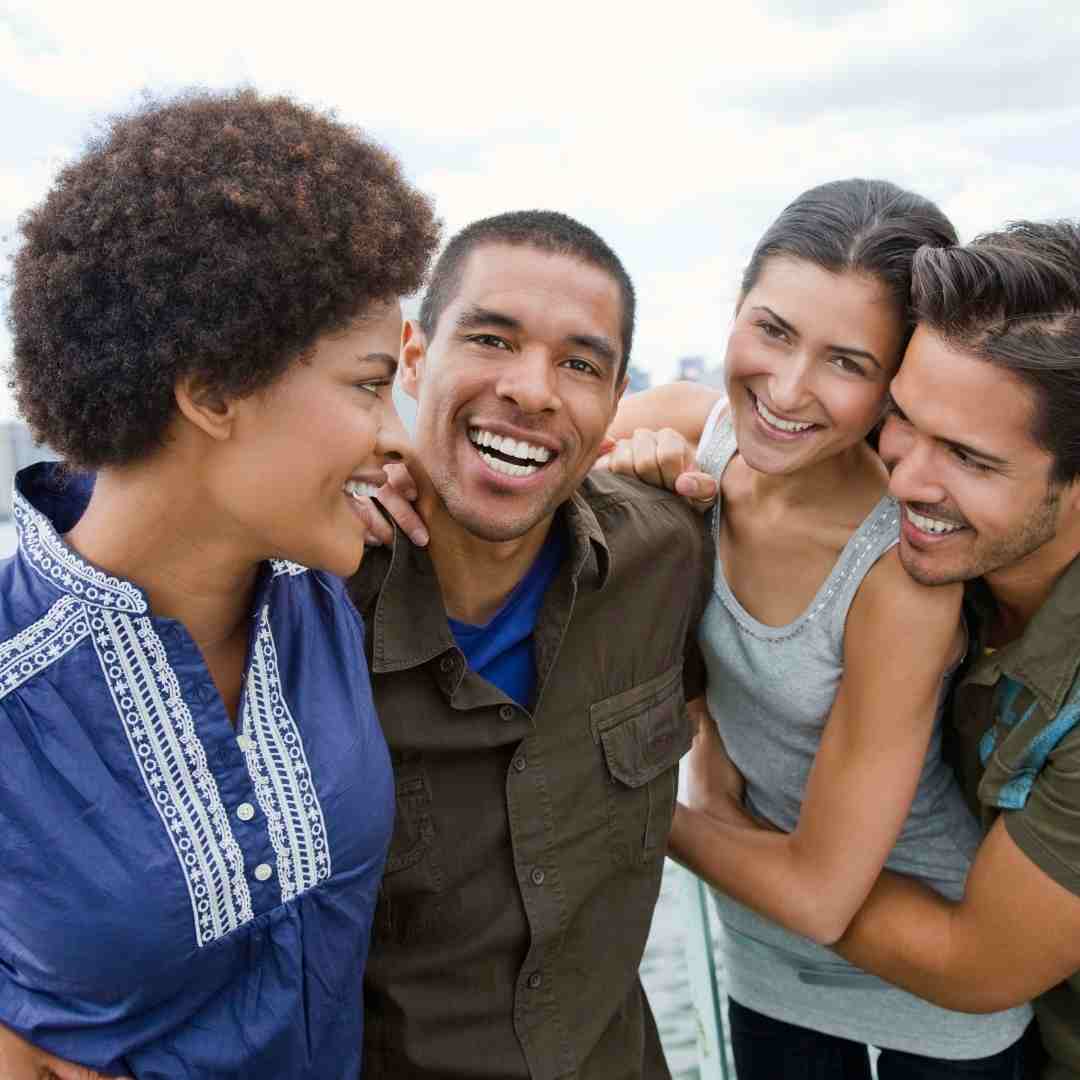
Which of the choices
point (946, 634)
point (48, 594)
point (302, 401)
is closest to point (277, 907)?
point (48, 594)

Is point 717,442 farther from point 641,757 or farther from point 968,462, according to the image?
point 641,757

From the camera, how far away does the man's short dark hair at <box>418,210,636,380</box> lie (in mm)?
1711

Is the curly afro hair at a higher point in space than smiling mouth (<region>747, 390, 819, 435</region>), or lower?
higher

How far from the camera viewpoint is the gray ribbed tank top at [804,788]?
175 cm

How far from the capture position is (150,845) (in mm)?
1097

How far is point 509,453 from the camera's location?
1.66 m

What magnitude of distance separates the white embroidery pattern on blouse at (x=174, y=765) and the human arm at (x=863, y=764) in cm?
93

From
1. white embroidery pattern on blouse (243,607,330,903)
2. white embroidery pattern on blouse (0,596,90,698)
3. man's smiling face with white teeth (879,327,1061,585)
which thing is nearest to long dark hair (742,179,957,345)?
man's smiling face with white teeth (879,327,1061,585)

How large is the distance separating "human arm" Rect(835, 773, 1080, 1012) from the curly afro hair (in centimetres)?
119

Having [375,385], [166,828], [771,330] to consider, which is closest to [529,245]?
[771,330]

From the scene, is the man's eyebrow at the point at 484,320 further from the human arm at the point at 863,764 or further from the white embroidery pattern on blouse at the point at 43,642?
the white embroidery pattern on blouse at the point at 43,642

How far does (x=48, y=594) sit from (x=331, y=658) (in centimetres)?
37

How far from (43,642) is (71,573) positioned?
0.07 m

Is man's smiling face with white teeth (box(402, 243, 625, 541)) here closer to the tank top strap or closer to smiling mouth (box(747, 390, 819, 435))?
smiling mouth (box(747, 390, 819, 435))
